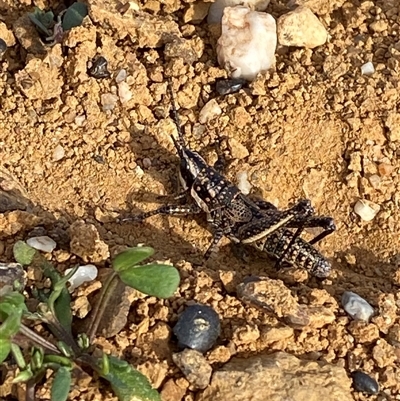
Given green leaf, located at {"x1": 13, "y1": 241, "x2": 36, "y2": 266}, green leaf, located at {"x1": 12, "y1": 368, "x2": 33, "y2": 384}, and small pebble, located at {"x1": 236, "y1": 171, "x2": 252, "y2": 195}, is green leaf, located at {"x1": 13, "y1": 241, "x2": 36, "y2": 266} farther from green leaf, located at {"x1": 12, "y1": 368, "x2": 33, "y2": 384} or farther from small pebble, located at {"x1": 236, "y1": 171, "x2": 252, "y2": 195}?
small pebble, located at {"x1": 236, "y1": 171, "x2": 252, "y2": 195}

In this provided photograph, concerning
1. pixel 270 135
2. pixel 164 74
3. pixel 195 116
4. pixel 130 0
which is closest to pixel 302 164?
pixel 270 135

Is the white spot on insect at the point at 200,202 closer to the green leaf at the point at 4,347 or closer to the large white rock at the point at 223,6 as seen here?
the large white rock at the point at 223,6

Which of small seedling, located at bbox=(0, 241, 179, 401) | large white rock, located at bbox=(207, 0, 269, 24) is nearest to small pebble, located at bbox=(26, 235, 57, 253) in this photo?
small seedling, located at bbox=(0, 241, 179, 401)

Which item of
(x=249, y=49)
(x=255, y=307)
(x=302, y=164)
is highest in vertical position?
(x=249, y=49)

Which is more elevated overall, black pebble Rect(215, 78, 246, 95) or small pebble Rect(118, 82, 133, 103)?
small pebble Rect(118, 82, 133, 103)

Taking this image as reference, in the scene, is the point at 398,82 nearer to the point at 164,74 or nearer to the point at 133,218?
the point at 164,74

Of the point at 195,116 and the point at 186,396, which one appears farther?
the point at 195,116

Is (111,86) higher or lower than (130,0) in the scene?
lower
